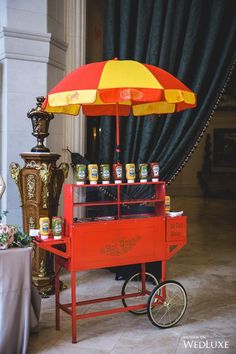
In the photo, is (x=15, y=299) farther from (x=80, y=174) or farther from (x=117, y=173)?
(x=117, y=173)

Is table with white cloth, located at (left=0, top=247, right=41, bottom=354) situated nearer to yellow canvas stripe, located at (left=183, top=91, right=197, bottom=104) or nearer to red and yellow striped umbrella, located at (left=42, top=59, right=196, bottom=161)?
red and yellow striped umbrella, located at (left=42, top=59, right=196, bottom=161)

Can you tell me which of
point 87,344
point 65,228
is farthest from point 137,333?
point 65,228

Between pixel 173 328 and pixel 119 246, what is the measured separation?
36.5 inches

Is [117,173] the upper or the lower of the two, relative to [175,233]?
upper

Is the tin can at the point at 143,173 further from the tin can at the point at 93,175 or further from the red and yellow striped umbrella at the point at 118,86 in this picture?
the red and yellow striped umbrella at the point at 118,86

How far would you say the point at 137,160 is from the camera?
23.6 feet

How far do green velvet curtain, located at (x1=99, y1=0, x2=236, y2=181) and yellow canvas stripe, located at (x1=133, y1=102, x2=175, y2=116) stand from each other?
1.35 m

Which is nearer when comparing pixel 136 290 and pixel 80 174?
pixel 80 174

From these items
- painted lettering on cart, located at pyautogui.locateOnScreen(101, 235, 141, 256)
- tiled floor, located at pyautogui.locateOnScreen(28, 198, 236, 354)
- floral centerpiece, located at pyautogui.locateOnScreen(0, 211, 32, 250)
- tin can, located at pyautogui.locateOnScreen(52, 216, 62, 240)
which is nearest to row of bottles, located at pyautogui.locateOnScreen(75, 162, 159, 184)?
tin can, located at pyautogui.locateOnScreen(52, 216, 62, 240)

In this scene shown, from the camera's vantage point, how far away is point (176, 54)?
7.01 m

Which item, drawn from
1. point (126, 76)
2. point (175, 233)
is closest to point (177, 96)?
point (126, 76)

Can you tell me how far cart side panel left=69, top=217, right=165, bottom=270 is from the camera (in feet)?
15.0

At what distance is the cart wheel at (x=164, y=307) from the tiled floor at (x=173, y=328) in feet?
0.27

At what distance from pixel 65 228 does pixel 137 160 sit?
2.72 m
